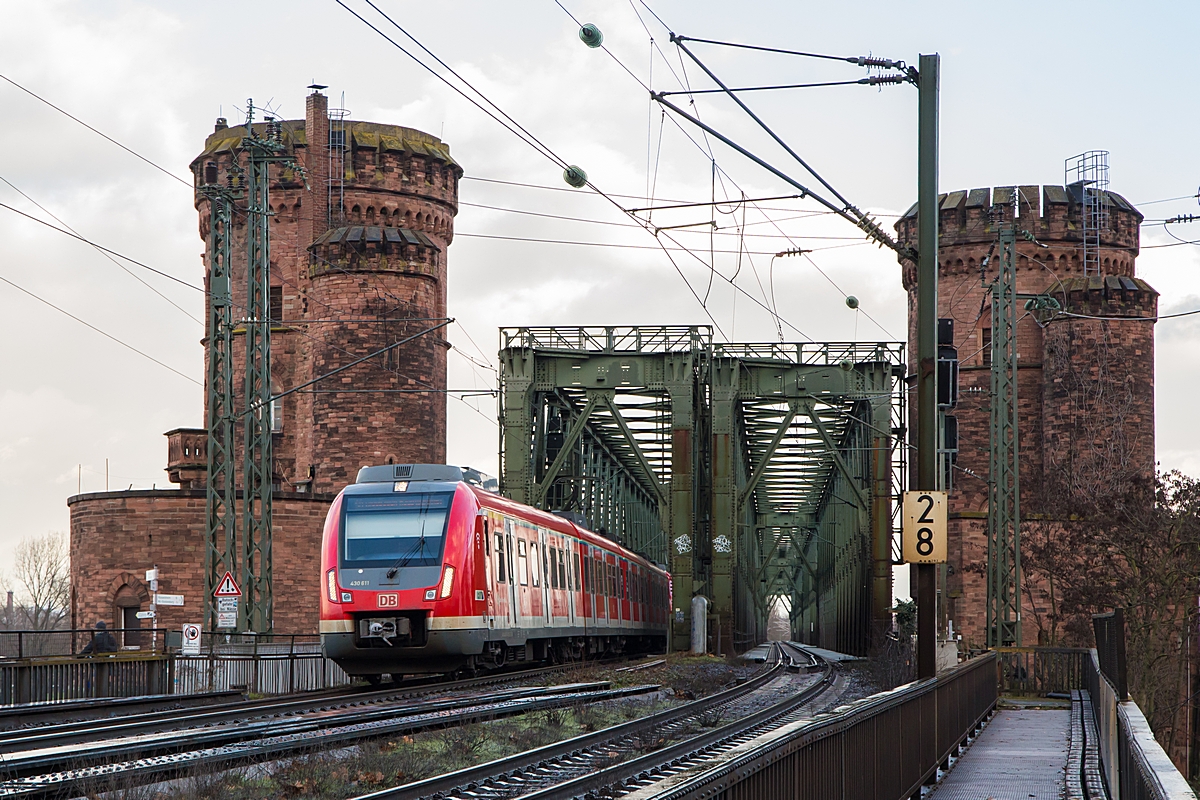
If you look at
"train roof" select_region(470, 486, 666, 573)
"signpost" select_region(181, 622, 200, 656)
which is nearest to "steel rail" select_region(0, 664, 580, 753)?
"train roof" select_region(470, 486, 666, 573)

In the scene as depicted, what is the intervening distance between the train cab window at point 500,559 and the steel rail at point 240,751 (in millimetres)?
4830

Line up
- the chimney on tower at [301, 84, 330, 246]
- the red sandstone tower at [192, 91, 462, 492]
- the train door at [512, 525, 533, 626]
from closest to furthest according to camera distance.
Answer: the train door at [512, 525, 533, 626]
the red sandstone tower at [192, 91, 462, 492]
the chimney on tower at [301, 84, 330, 246]

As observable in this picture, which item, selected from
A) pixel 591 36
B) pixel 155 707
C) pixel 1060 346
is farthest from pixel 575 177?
pixel 1060 346

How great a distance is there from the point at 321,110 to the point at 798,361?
23.4 meters

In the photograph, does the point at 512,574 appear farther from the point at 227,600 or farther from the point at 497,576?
the point at 227,600

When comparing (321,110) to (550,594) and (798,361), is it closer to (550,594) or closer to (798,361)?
(798,361)

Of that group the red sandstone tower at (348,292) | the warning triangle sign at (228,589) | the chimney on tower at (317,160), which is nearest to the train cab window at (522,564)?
the warning triangle sign at (228,589)

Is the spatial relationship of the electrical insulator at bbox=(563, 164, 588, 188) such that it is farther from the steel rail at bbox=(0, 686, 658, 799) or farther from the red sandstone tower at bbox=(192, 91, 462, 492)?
the red sandstone tower at bbox=(192, 91, 462, 492)

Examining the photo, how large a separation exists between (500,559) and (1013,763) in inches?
386

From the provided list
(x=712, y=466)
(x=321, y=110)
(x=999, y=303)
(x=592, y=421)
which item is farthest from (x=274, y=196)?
(x=999, y=303)

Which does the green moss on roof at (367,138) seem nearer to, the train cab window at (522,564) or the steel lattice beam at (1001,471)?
the steel lattice beam at (1001,471)

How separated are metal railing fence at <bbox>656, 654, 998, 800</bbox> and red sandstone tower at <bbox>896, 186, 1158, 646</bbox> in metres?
44.2

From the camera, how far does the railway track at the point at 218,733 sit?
10414mm

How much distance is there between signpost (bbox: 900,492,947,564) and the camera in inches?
658
